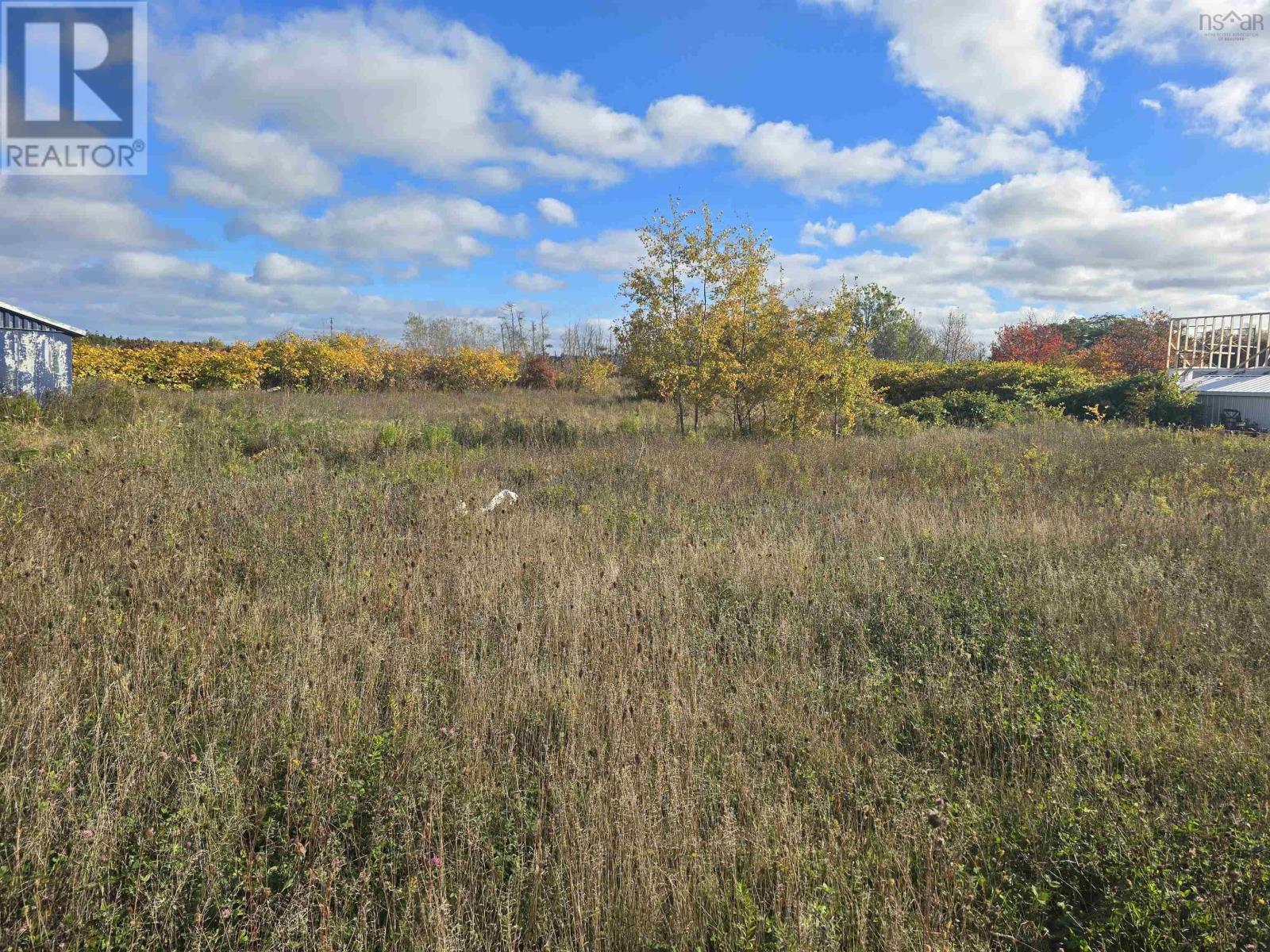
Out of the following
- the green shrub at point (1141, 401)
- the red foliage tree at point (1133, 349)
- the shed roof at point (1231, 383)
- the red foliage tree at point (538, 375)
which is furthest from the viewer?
the red foliage tree at point (538, 375)

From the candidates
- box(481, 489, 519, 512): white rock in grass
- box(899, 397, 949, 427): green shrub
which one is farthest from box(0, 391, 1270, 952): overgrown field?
box(899, 397, 949, 427): green shrub

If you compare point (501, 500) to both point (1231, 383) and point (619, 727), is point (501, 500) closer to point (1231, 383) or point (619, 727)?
point (619, 727)

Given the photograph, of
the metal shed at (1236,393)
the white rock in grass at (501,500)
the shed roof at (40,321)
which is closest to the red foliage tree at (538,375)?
Result: the shed roof at (40,321)

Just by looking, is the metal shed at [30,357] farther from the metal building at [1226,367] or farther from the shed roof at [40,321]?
the metal building at [1226,367]

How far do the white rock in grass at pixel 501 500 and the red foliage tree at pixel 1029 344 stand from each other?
104 feet

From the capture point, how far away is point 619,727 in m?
3.16

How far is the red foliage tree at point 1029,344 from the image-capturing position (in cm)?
3247

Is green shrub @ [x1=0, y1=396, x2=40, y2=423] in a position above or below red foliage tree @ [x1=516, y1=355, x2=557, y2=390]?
below

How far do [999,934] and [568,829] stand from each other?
5.11 feet

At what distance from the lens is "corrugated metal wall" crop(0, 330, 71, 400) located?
14656 mm

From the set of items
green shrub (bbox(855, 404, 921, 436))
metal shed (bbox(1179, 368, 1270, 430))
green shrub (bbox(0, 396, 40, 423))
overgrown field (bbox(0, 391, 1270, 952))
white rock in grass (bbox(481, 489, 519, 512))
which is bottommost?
overgrown field (bbox(0, 391, 1270, 952))

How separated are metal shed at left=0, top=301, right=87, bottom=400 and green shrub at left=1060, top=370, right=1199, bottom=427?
25.8m

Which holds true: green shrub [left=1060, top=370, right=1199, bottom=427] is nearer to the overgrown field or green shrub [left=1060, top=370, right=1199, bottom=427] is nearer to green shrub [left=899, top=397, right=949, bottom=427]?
green shrub [left=899, top=397, right=949, bottom=427]

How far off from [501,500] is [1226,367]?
23434mm
